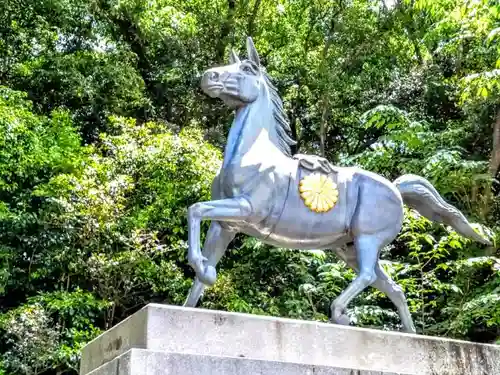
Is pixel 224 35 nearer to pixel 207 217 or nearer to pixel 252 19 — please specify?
pixel 252 19

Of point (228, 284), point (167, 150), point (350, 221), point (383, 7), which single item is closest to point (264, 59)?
point (383, 7)

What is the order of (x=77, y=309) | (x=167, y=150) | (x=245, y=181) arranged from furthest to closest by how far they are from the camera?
(x=167, y=150) < (x=77, y=309) < (x=245, y=181)

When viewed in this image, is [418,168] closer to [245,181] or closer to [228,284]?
[228,284]

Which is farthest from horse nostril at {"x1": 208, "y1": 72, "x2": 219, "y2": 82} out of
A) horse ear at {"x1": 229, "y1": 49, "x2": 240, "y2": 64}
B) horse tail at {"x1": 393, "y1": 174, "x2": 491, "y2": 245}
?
horse tail at {"x1": 393, "y1": 174, "x2": 491, "y2": 245}

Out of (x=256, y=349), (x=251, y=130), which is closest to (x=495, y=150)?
(x=251, y=130)

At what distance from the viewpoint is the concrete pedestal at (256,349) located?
419 centimetres

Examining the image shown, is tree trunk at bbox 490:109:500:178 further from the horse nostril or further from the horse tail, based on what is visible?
the horse nostril

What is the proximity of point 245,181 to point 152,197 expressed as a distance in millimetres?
6849

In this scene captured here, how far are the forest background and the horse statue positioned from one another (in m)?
2.84

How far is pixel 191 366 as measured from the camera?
164 inches

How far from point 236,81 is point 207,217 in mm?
1188

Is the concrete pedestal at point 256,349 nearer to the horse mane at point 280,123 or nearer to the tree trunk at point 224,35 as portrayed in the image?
the horse mane at point 280,123

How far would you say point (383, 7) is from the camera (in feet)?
50.9

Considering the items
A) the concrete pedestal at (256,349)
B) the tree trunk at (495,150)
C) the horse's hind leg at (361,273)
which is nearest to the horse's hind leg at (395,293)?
the horse's hind leg at (361,273)
